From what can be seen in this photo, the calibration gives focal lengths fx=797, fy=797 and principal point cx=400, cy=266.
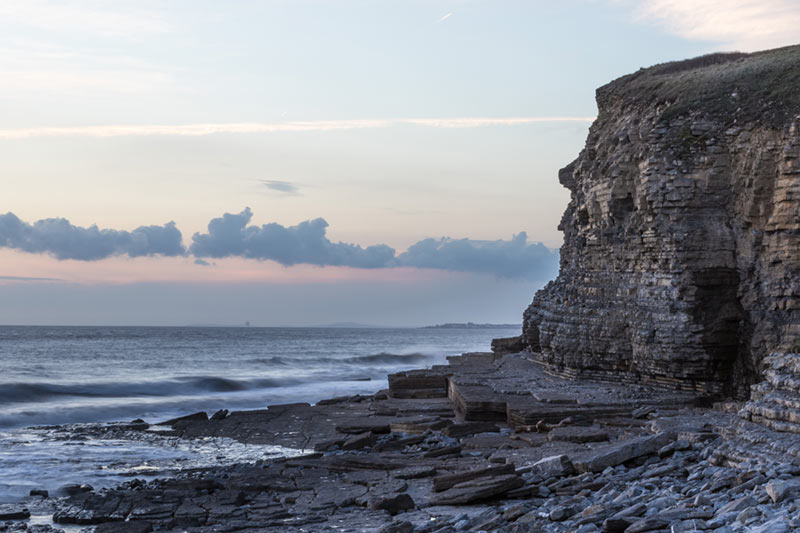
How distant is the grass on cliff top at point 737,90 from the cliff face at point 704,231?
0.10 ft

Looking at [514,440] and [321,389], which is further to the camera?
[321,389]

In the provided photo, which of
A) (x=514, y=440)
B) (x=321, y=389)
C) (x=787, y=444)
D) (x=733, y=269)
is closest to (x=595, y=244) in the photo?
(x=733, y=269)

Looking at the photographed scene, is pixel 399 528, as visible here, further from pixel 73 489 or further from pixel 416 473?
pixel 73 489

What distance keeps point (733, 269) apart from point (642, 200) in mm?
2500

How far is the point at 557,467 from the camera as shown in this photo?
34.0 feet

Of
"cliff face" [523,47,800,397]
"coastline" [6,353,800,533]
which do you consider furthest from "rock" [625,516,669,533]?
"cliff face" [523,47,800,397]

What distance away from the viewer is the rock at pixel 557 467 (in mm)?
10293

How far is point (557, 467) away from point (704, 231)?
8854 mm

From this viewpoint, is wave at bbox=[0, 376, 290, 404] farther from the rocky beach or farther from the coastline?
the coastline

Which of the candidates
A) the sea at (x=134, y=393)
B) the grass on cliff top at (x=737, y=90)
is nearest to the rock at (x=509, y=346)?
the sea at (x=134, y=393)

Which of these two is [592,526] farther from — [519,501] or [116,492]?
[116,492]

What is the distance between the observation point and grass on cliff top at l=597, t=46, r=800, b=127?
16422 millimetres

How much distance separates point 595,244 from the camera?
20312 mm

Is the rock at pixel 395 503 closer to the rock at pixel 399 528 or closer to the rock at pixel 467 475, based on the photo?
the rock at pixel 467 475
